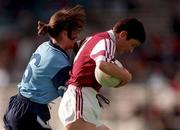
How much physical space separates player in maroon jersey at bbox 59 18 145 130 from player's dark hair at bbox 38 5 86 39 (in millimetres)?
248

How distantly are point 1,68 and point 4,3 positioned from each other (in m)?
2.67

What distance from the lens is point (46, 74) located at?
7.81 metres

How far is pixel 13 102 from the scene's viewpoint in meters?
8.03

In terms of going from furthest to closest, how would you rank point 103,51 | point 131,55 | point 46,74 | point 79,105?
point 131,55 → point 46,74 → point 79,105 → point 103,51

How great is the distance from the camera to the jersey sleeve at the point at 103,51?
7348 mm

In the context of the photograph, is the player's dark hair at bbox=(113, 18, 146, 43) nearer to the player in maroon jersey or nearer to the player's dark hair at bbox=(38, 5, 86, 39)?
the player in maroon jersey

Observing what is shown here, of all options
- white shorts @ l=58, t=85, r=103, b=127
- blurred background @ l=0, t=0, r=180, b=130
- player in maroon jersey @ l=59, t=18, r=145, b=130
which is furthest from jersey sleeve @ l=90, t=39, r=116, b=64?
blurred background @ l=0, t=0, r=180, b=130

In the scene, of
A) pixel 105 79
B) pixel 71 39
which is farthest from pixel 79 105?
pixel 71 39

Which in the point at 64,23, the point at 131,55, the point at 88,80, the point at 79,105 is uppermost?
the point at 64,23

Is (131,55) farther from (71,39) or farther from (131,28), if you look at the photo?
(131,28)

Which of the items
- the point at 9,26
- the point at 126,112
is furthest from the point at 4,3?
the point at 126,112

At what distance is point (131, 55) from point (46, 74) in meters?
8.03

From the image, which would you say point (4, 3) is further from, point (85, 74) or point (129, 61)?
point (85, 74)

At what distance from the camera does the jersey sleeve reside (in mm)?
7348
